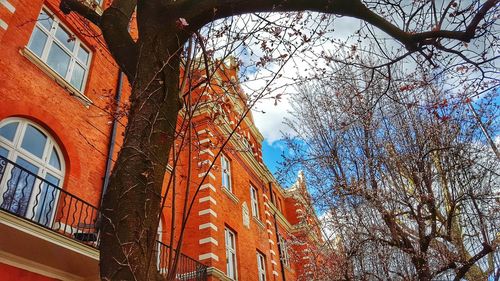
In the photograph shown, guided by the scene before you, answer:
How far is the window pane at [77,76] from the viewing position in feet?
34.8

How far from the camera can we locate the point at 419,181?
9.78m

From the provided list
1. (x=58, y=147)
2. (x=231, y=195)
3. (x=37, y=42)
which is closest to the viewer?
(x=58, y=147)

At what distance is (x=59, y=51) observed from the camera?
10.3 m

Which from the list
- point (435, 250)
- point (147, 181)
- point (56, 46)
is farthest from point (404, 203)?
point (56, 46)

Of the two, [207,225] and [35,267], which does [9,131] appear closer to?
[35,267]

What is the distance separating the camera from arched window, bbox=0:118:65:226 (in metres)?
7.75

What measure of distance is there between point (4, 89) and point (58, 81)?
161cm

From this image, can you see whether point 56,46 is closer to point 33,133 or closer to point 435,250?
point 33,133

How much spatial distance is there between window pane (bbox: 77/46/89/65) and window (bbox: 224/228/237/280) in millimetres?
8368

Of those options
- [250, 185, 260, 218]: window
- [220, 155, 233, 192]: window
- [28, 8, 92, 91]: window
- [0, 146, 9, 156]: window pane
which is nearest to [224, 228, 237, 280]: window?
[220, 155, 233, 192]: window

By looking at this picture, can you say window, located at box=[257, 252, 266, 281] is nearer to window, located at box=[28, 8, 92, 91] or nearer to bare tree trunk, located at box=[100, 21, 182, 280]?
window, located at box=[28, 8, 92, 91]

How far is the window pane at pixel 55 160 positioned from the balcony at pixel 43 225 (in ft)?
2.18

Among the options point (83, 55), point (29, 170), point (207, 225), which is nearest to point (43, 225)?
point (29, 170)

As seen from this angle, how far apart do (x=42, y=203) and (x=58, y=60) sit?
3.99m
